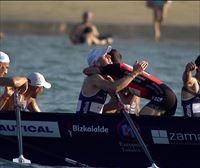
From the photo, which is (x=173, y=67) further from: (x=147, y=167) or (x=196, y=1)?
(x=147, y=167)

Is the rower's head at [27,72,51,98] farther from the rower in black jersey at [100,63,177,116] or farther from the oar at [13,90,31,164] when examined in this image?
the rower in black jersey at [100,63,177,116]

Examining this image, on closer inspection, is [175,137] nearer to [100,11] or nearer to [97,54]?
[97,54]

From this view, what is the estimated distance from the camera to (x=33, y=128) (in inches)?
560

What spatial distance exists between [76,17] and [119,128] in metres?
23.6

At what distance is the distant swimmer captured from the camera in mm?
33312

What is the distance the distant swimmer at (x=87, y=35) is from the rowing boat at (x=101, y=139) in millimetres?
18840

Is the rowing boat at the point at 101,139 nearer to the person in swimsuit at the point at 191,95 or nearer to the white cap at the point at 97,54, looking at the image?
the white cap at the point at 97,54

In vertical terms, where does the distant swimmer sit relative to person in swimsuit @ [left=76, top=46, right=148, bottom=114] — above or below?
below

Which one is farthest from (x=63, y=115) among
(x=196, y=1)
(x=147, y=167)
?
(x=196, y=1)

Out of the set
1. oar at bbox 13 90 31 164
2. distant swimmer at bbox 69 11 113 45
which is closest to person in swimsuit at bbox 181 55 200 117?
oar at bbox 13 90 31 164

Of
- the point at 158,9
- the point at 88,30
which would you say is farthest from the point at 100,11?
the point at 88,30

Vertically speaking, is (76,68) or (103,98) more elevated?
(103,98)

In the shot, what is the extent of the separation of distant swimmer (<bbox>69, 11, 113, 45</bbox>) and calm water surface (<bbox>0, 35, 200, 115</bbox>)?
25 centimetres

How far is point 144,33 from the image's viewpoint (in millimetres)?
36031
